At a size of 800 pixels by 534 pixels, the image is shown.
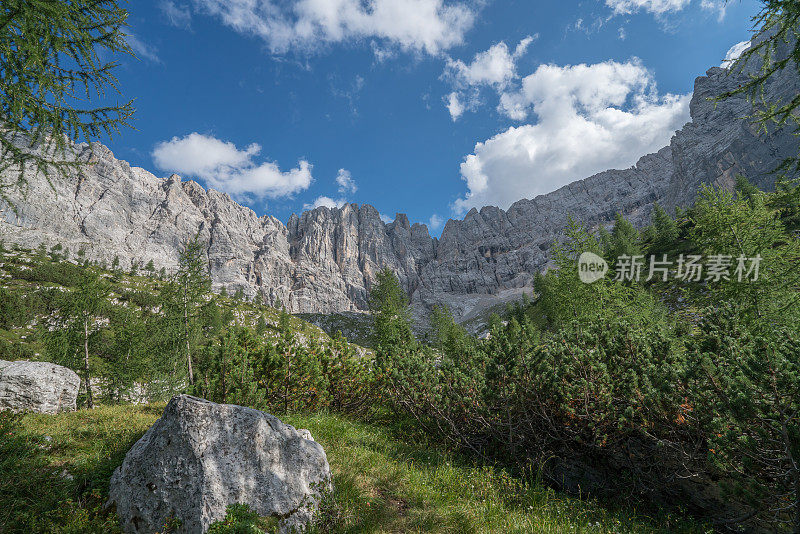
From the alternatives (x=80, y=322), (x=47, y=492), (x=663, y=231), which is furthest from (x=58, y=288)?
(x=663, y=231)

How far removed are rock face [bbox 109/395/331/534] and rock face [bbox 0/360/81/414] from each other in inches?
428

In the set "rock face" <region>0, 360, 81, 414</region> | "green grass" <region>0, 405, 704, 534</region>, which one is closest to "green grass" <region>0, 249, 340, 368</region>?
"rock face" <region>0, 360, 81, 414</region>

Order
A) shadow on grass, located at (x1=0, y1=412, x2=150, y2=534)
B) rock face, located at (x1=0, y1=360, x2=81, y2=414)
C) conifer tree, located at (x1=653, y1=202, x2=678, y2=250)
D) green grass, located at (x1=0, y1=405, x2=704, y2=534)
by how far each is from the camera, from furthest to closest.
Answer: conifer tree, located at (x1=653, y1=202, x2=678, y2=250) < rock face, located at (x1=0, y1=360, x2=81, y2=414) < green grass, located at (x1=0, y1=405, x2=704, y2=534) < shadow on grass, located at (x1=0, y1=412, x2=150, y2=534)

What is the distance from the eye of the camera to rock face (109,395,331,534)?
4.27m

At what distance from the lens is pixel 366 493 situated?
18.6 ft

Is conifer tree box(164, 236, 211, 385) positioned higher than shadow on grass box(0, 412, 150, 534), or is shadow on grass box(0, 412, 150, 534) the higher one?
conifer tree box(164, 236, 211, 385)

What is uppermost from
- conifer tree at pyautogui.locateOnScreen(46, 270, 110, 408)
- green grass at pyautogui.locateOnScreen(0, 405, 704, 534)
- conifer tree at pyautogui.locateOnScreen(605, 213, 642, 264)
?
conifer tree at pyautogui.locateOnScreen(605, 213, 642, 264)

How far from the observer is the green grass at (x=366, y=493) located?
416 cm

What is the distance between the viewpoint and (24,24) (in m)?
4.42

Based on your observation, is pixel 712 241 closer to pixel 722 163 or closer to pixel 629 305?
pixel 629 305

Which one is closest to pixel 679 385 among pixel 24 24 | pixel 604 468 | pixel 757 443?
pixel 757 443

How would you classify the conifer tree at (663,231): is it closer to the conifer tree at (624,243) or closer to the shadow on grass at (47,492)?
the conifer tree at (624,243)

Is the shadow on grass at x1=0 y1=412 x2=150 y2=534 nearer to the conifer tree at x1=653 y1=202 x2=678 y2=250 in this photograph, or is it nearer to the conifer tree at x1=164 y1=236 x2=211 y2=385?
the conifer tree at x1=164 y1=236 x2=211 y2=385

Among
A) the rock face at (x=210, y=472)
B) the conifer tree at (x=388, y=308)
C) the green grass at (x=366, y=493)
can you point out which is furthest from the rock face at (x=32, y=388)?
the conifer tree at (x=388, y=308)
